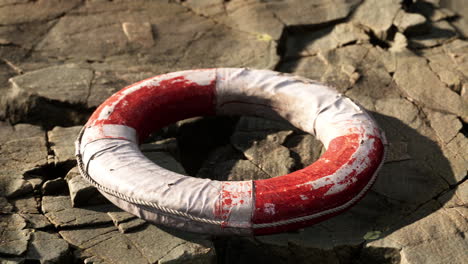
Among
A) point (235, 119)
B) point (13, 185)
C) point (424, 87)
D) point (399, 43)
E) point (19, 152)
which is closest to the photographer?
point (13, 185)

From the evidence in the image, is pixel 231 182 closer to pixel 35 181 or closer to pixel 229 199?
pixel 229 199

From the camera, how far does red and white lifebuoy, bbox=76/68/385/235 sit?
101 inches

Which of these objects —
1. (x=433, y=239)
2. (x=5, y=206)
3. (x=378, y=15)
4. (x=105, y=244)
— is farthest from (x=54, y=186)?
(x=378, y=15)

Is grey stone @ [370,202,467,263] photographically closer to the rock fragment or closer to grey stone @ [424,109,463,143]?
grey stone @ [424,109,463,143]

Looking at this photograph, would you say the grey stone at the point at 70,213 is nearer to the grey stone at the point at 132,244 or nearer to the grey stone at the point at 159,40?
the grey stone at the point at 132,244

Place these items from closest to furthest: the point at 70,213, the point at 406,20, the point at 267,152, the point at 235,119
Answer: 1. the point at 70,213
2. the point at 267,152
3. the point at 235,119
4. the point at 406,20

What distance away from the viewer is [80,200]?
2.82 m

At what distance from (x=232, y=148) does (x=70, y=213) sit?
3.13ft

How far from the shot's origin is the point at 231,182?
267cm

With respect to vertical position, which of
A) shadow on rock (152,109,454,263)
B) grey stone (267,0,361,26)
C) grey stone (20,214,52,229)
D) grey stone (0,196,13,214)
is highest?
grey stone (267,0,361,26)

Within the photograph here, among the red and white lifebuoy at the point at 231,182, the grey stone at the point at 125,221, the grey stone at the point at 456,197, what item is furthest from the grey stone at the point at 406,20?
the grey stone at the point at 125,221

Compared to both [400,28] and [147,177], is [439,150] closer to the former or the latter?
[400,28]

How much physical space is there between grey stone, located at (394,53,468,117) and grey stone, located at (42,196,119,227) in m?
1.90

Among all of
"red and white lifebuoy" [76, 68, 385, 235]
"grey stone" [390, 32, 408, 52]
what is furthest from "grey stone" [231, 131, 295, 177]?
"grey stone" [390, 32, 408, 52]
